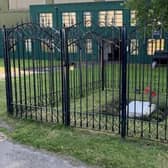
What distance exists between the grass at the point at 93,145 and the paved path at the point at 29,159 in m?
0.16

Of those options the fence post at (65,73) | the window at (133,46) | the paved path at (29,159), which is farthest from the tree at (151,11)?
the paved path at (29,159)

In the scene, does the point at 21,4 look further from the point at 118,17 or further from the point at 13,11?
the point at 118,17

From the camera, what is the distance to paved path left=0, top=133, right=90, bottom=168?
4371 millimetres

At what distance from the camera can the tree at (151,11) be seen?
1084 cm

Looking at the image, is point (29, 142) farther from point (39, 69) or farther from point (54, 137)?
point (39, 69)

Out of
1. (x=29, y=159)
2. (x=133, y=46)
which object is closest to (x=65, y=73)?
(x=133, y=46)

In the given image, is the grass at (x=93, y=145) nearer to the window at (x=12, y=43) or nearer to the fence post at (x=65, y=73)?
the fence post at (x=65, y=73)

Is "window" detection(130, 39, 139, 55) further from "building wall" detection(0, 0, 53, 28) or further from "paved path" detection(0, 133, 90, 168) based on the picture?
"building wall" detection(0, 0, 53, 28)

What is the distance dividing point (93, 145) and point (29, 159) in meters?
0.92

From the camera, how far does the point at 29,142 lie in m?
5.20

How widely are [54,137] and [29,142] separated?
0.39 m

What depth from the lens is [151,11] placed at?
11.5 metres

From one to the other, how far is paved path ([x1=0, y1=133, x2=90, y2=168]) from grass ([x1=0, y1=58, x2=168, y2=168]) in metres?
0.16

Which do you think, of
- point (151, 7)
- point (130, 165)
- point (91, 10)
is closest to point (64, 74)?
point (130, 165)
